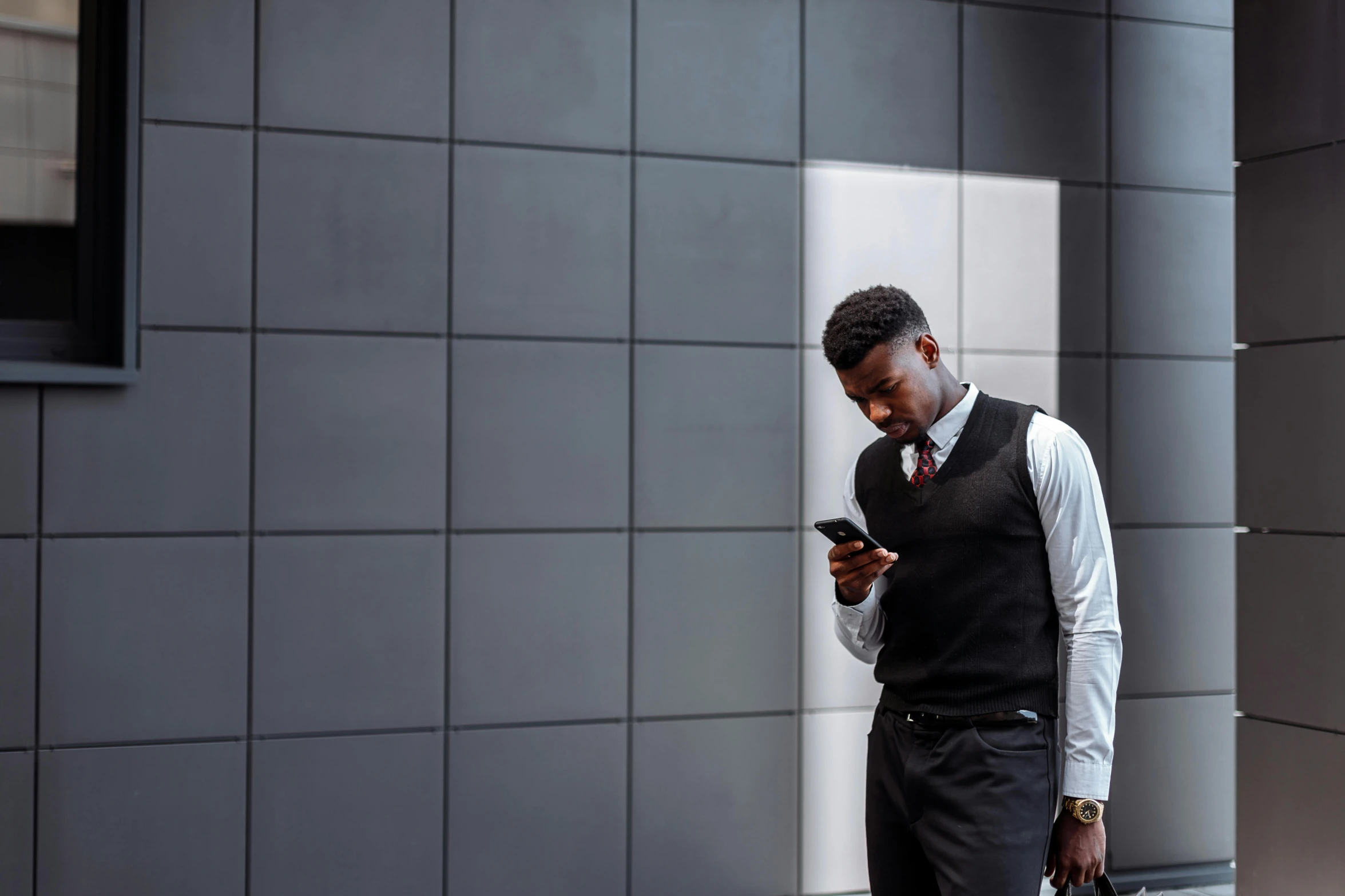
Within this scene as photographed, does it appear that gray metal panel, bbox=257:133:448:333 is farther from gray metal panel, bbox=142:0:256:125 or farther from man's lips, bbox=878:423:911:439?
man's lips, bbox=878:423:911:439

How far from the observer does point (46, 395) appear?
10.0 ft

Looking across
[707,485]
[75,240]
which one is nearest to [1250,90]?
[707,485]

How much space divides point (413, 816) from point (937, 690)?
75.3 inches

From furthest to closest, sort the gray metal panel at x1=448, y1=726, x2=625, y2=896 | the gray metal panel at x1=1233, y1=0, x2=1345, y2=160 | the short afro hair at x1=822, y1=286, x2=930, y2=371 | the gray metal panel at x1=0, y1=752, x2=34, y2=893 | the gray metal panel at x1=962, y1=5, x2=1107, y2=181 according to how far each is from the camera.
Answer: the gray metal panel at x1=962, y1=5, x2=1107, y2=181, the gray metal panel at x1=448, y1=726, x2=625, y2=896, the gray metal panel at x1=1233, y1=0, x2=1345, y2=160, the gray metal panel at x1=0, y1=752, x2=34, y2=893, the short afro hair at x1=822, y1=286, x2=930, y2=371

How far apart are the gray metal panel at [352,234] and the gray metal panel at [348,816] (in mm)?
1231

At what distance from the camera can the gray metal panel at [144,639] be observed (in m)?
3.06

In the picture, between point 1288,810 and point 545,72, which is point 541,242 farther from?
point 1288,810

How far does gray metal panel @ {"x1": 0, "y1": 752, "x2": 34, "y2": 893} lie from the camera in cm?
301

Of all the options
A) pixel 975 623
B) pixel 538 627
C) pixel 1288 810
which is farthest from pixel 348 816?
pixel 1288 810

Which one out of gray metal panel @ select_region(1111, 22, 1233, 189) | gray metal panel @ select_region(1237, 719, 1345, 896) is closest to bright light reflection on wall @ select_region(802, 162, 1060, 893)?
gray metal panel @ select_region(1111, 22, 1233, 189)

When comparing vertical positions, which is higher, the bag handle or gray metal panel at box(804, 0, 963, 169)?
gray metal panel at box(804, 0, 963, 169)

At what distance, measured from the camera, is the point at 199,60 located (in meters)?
3.17

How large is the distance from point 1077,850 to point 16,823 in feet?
8.92

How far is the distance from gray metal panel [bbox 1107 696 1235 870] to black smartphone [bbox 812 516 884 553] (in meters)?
2.38
